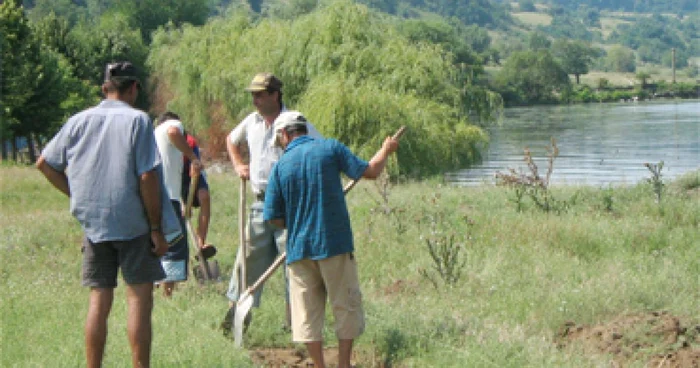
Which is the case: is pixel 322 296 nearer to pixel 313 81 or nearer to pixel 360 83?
pixel 360 83

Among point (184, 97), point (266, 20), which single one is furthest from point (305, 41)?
point (184, 97)

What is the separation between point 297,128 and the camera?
6051 mm

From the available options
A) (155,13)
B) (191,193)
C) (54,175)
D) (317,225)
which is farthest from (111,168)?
(155,13)

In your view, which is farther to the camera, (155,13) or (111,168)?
(155,13)

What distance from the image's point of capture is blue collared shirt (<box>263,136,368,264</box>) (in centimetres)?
580

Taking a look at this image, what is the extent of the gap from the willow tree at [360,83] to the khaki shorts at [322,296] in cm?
1968

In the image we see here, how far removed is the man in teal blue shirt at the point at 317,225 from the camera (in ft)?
19.1

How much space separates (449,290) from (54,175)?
154 inches

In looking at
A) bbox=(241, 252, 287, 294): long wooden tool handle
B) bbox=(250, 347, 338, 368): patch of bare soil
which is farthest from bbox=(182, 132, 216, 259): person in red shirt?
bbox=(250, 347, 338, 368): patch of bare soil

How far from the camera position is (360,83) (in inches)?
1096

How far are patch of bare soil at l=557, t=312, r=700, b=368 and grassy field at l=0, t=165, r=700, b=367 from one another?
40mm

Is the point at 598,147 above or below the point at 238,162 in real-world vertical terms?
below

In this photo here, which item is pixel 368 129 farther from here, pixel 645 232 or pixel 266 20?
pixel 645 232

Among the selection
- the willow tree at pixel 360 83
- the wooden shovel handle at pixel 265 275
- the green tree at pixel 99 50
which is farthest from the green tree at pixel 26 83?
the wooden shovel handle at pixel 265 275
